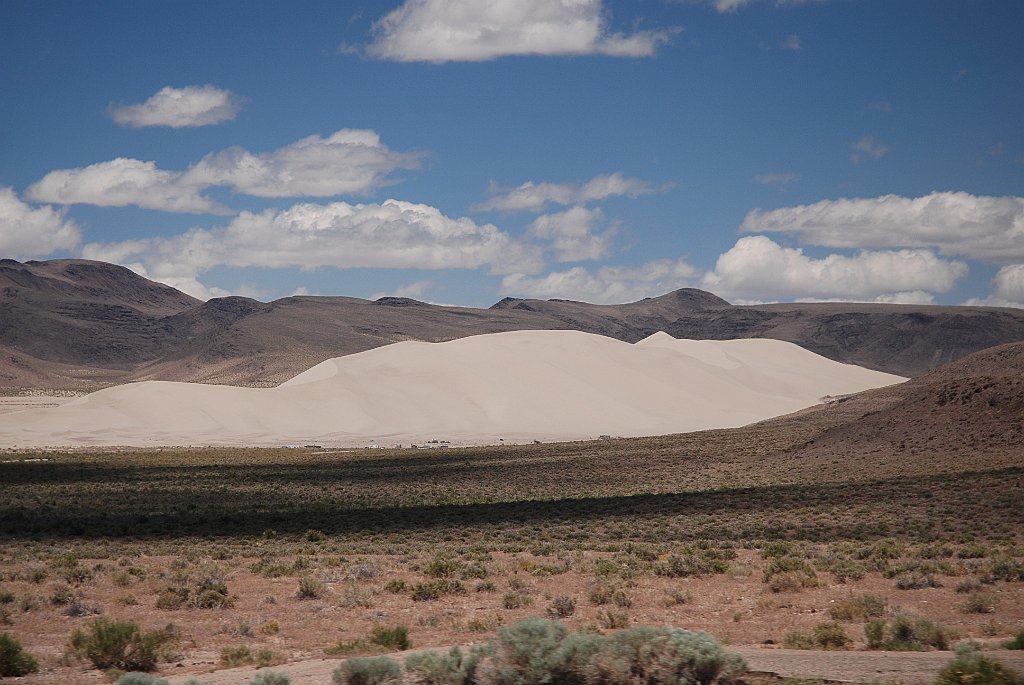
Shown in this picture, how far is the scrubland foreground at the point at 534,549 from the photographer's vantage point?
1414 cm

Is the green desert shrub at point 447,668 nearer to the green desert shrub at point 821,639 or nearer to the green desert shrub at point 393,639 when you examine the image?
the green desert shrub at point 393,639

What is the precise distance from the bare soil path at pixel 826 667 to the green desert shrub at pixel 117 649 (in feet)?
3.23

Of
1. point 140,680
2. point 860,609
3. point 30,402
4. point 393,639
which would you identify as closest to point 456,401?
point 30,402

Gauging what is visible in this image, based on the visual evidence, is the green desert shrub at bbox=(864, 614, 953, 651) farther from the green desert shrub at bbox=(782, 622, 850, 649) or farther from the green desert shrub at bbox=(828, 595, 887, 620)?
the green desert shrub at bbox=(828, 595, 887, 620)

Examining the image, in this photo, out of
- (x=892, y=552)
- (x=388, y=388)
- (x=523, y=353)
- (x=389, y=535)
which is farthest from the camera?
(x=523, y=353)

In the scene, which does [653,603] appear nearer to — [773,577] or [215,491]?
[773,577]

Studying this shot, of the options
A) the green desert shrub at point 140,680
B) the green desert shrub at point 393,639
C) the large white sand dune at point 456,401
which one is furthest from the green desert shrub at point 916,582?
the large white sand dune at point 456,401

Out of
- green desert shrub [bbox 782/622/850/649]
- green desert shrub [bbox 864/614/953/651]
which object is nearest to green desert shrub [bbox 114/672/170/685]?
green desert shrub [bbox 782/622/850/649]

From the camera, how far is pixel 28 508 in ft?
119

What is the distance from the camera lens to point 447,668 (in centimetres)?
987

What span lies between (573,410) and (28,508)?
Result: 74.9 meters

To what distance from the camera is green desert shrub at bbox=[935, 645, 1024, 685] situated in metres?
8.81

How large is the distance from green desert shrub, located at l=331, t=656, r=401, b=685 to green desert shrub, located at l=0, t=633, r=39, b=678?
15.0 ft

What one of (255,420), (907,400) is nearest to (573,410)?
(255,420)
